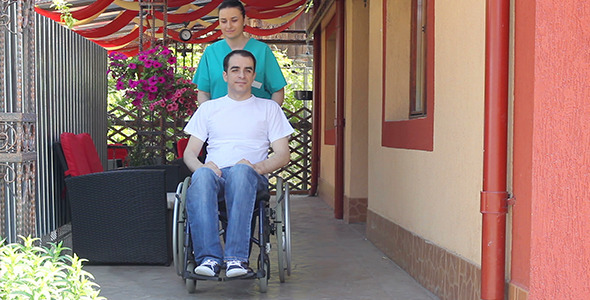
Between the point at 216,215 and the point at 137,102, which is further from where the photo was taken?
the point at 137,102

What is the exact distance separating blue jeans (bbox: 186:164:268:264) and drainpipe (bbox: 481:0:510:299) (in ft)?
3.54

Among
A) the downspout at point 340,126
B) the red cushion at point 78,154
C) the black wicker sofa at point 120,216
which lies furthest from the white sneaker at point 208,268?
the downspout at point 340,126

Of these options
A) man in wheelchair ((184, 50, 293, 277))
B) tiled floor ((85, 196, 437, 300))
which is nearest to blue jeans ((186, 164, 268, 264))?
man in wheelchair ((184, 50, 293, 277))

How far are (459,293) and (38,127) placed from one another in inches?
96.5

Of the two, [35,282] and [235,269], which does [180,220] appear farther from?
[35,282]

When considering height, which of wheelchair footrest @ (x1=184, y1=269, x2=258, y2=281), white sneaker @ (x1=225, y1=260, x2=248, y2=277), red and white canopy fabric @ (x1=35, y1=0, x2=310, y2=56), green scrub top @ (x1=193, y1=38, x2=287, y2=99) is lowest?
wheelchair footrest @ (x1=184, y1=269, x2=258, y2=281)

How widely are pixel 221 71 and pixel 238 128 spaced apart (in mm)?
476

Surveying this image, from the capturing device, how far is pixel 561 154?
1717 millimetres

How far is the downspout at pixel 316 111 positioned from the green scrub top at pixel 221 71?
5.28 m

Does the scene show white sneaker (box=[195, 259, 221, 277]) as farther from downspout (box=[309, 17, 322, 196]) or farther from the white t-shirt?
downspout (box=[309, 17, 322, 196])

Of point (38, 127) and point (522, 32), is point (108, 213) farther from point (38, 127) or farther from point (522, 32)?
point (522, 32)

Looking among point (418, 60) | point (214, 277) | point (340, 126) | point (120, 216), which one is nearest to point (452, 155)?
point (214, 277)

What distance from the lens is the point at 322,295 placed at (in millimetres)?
3328

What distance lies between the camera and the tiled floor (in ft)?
10.9
